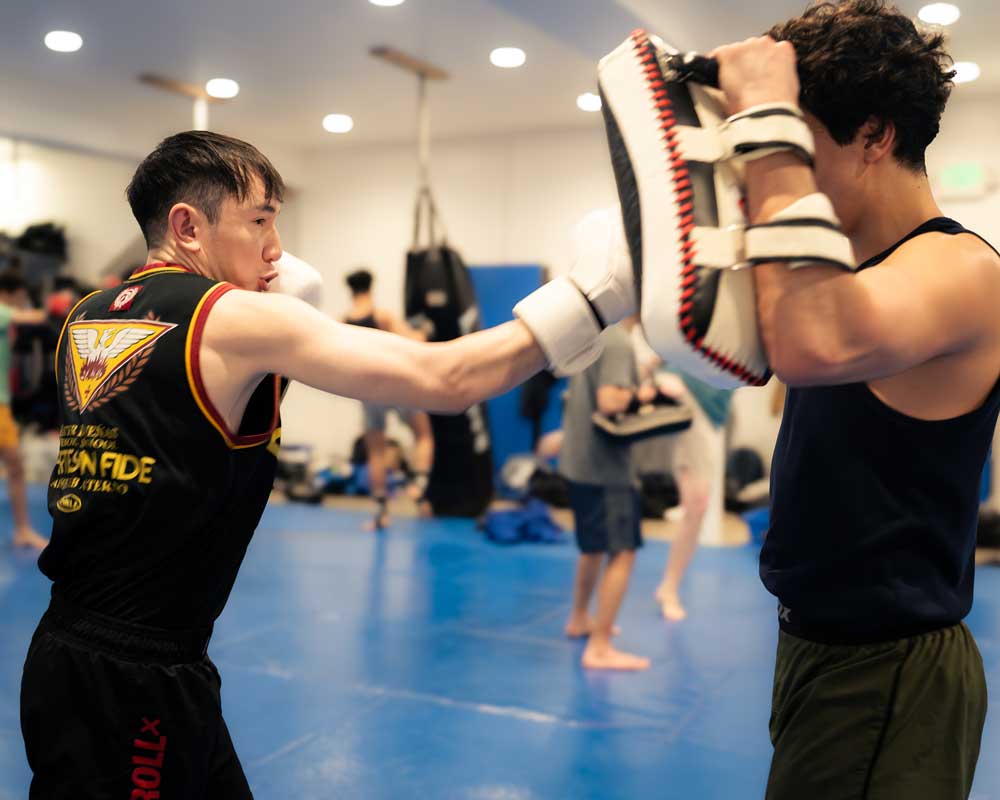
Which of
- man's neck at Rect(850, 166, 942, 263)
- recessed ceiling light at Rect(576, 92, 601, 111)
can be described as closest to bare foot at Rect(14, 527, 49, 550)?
recessed ceiling light at Rect(576, 92, 601, 111)

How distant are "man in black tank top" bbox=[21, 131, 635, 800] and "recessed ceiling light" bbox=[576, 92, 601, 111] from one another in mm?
6302

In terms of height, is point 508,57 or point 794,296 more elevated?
point 508,57

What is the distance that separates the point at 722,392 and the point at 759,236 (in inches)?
181

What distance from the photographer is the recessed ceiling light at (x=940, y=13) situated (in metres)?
5.26

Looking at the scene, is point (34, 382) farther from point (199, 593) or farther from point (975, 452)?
point (975, 452)

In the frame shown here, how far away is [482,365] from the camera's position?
1.48m

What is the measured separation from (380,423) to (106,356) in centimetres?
579

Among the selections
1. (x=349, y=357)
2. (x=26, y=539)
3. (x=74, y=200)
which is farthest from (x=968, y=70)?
(x=74, y=200)

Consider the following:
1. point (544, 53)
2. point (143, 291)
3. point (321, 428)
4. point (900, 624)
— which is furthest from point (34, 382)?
point (900, 624)

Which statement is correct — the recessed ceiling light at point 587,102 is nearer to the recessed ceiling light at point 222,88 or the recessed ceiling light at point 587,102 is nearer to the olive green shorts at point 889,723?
the recessed ceiling light at point 222,88

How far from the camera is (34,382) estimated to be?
9.27m

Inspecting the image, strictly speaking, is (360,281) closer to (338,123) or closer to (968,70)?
(338,123)

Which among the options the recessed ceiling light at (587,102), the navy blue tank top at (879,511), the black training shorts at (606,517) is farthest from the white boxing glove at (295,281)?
the recessed ceiling light at (587,102)

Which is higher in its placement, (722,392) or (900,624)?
(722,392)
